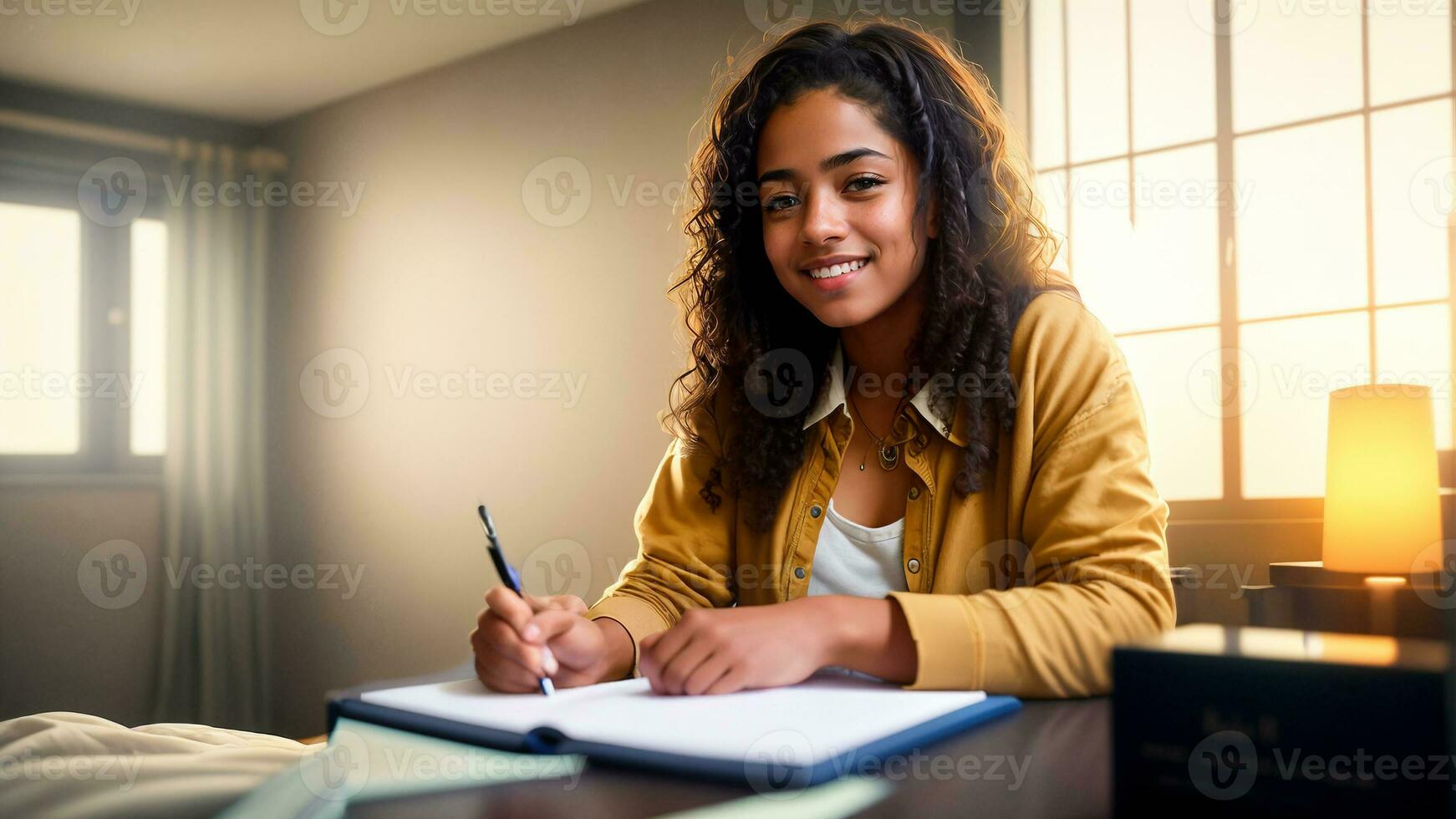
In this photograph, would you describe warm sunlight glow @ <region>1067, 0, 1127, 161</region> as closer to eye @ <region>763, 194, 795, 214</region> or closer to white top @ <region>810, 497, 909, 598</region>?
eye @ <region>763, 194, 795, 214</region>

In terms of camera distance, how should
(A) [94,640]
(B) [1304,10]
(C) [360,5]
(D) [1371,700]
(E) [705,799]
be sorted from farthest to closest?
(A) [94,640] → (C) [360,5] → (B) [1304,10] → (E) [705,799] → (D) [1371,700]

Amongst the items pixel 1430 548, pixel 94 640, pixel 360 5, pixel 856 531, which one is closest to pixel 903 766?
pixel 856 531

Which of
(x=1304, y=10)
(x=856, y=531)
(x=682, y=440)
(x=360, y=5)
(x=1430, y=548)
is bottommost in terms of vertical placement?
(x=1430, y=548)

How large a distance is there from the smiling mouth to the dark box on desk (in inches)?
31.1

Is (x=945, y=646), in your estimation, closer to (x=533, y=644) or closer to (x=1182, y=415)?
(x=533, y=644)

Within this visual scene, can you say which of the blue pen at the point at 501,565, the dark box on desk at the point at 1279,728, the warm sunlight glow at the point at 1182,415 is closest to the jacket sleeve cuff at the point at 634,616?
the blue pen at the point at 501,565

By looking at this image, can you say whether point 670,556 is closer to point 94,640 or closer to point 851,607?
point 851,607

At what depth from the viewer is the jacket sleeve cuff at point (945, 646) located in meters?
0.74

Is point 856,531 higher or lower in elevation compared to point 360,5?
lower

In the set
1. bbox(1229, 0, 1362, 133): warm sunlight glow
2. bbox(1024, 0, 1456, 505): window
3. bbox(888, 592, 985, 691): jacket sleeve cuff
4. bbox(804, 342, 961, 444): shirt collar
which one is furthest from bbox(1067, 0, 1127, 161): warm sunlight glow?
bbox(888, 592, 985, 691): jacket sleeve cuff

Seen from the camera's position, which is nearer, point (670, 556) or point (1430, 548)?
point (670, 556)

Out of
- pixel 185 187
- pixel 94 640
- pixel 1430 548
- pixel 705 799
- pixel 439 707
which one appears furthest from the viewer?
pixel 185 187

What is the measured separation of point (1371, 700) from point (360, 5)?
14.1 ft

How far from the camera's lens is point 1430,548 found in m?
2.04
